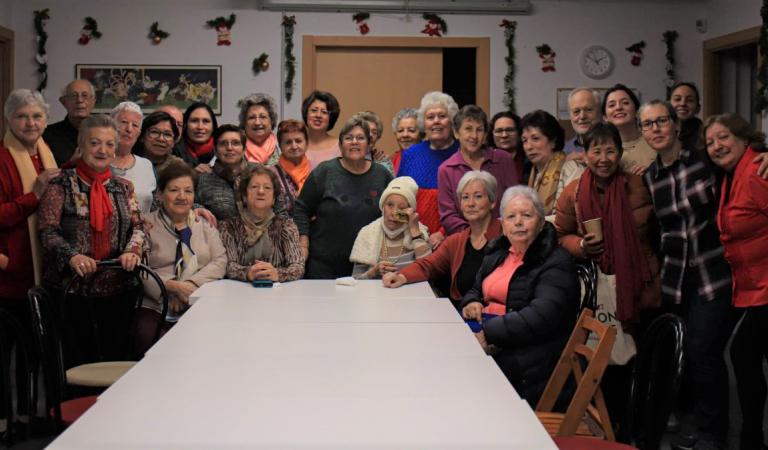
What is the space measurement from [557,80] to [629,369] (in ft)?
13.6

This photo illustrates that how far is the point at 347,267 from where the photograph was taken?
4180 millimetres

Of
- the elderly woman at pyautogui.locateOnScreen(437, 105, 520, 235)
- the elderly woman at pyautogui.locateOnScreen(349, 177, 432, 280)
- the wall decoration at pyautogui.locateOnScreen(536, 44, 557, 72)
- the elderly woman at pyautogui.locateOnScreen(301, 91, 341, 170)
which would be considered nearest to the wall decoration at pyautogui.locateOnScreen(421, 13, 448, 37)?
the wall decoration at pyautogui.locateOnScreen(536, 44, 557, 72)

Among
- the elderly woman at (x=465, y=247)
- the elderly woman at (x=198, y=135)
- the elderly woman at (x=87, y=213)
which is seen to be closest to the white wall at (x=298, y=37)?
the elderly woman at (x=198, y=135)

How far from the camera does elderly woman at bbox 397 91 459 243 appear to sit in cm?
429

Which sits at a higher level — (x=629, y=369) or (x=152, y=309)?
(x=152, y=309)

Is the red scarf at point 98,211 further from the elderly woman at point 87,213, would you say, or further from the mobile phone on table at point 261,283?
the mobile phone on table at point 261,283

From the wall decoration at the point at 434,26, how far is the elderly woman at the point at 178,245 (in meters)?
4.09

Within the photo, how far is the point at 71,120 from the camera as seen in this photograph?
4523mm

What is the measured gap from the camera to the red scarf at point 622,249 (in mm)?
3564

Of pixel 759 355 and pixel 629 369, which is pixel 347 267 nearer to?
pixel 629 369

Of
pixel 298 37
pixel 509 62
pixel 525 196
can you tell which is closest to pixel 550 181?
pixel 525 196

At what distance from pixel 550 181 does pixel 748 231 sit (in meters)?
1.09

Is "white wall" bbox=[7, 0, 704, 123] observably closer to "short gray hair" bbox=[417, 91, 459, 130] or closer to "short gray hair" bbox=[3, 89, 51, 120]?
"short gray hair" bbox=[417, 91, 459, 130]

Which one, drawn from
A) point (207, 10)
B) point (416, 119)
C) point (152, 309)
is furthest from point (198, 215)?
point (207, 10)
